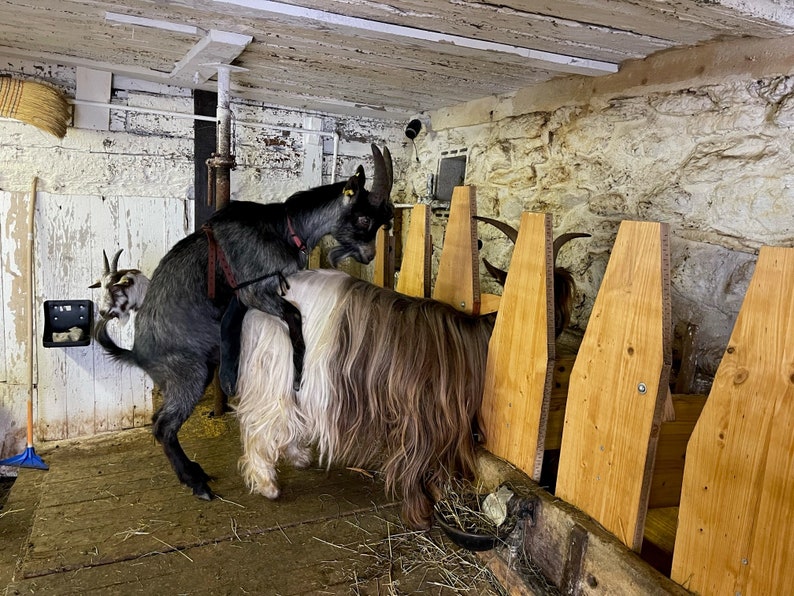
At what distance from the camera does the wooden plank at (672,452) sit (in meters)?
1.60

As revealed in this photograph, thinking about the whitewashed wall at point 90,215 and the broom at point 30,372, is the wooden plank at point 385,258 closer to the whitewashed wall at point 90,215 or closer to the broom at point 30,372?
the whitewashed wall at point 90,215

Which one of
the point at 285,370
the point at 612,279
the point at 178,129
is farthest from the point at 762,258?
the point at 178,129

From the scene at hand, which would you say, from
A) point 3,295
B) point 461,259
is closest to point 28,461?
point 3,295

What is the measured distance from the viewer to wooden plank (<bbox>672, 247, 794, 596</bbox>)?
1065 millimetres

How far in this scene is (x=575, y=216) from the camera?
2.59 metres

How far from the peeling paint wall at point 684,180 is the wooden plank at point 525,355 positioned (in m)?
0.72

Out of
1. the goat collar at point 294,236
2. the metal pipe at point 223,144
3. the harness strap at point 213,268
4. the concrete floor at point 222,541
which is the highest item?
the metal pipe at point 223,144

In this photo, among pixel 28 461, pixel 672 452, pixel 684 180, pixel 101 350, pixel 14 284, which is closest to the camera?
pixel 672 452

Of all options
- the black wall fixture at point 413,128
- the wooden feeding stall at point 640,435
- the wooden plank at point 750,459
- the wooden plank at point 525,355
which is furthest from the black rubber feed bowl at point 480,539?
the black wall fixture at point 413,128

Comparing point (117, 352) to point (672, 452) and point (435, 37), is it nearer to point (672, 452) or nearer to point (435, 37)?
point (435, 37)

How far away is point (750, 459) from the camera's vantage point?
44.4 inches

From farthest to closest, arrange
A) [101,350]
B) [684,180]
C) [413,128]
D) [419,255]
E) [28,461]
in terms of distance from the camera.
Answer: [413,128], [101,350], [28,461], [419,255], [684,180]

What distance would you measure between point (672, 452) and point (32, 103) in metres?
3.68

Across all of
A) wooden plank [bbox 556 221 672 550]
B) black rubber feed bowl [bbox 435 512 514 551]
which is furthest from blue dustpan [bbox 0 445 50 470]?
wooden plank [bbox 556 221 672 550]
